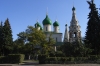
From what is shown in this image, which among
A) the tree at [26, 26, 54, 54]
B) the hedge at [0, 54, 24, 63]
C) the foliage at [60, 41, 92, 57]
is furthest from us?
the tree at [26, 26, 54, 54]

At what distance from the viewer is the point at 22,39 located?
52438 mm

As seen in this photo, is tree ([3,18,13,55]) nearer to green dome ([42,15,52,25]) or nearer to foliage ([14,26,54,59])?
foliage ([14,26,54,59])

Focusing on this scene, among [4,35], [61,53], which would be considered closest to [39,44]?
[4,35]

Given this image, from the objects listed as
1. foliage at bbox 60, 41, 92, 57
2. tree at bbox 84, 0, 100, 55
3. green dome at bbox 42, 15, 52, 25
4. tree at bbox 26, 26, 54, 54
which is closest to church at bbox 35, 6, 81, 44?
green dome at bbox 42, 15, 52, 25

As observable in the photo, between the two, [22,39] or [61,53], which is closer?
[61,53]

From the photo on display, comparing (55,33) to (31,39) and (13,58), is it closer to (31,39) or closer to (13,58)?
(31,39)

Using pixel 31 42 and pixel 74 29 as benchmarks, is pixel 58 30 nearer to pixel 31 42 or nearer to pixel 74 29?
pixel 74 29

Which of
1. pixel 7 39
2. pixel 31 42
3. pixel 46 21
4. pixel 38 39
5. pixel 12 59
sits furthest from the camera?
pixel 46 21

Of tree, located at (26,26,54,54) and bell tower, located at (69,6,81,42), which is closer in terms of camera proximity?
tree, located at (26,26,54,54)

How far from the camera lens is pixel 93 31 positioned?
4088 centimetres

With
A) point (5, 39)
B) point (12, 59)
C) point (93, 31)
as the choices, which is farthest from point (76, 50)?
point (5, 39)

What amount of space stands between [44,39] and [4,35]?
34.9ft

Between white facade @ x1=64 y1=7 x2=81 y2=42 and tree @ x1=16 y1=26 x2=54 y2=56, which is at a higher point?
white facade @ x1=64 y1=7 x2=81 y2=42

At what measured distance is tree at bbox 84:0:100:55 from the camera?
40.0m
